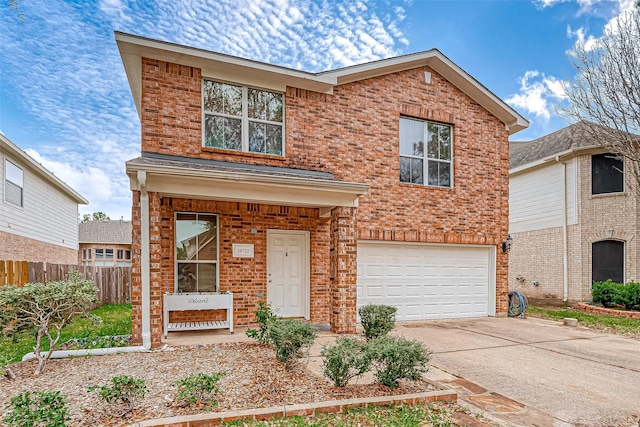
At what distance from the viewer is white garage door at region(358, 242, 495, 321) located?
9469 mm

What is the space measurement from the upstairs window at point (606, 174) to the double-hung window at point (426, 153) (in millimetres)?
7201

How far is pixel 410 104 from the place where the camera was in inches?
396

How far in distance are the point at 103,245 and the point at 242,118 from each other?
26.8 meters

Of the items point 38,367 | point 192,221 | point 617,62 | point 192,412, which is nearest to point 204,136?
point 192,221

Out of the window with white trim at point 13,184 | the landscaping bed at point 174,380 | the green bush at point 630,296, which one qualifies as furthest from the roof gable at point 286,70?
the window with white trim at point 13,184

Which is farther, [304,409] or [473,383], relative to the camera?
[473,383]

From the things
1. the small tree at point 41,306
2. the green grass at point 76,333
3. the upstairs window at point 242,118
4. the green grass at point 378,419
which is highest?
the upstairs window at point 242,118

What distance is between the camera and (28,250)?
14.5 m

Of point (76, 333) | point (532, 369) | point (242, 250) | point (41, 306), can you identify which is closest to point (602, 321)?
point (532, 369)

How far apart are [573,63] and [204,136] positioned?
1163cm

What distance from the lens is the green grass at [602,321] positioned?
918 centimetres

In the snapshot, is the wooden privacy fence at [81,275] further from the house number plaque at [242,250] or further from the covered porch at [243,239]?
the house number plaque at [242,250]

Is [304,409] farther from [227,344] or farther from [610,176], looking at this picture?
[610,176]

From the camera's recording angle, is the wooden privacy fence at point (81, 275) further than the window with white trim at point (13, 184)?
No
